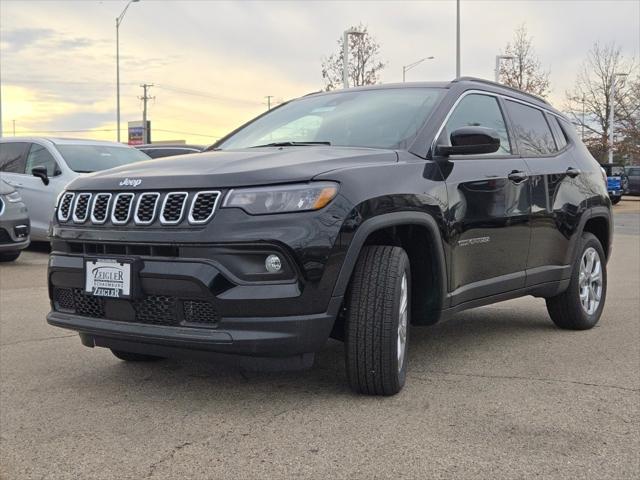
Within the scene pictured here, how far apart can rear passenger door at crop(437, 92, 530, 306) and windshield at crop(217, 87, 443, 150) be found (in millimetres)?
214

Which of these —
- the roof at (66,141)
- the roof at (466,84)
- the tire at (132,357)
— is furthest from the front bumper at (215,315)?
the roof at (66,141)

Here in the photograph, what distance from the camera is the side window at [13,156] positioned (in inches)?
450

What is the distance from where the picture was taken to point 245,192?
3441 millimetres

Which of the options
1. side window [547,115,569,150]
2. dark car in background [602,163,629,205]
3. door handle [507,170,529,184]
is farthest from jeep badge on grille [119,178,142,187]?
dark car in background [602,163,629,205]

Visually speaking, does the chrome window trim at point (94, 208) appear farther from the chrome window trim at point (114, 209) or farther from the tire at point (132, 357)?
the tire at point (132, 357)

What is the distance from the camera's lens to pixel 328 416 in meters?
3.59

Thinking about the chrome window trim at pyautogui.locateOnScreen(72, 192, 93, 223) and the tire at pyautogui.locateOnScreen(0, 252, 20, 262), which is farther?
the tire at pyautogui.locateOnScreen(0, 252, 20, 262)

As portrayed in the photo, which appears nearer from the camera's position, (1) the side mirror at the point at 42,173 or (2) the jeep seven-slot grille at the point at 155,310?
(2) the jeep seven-slot grille at the point at 155,310

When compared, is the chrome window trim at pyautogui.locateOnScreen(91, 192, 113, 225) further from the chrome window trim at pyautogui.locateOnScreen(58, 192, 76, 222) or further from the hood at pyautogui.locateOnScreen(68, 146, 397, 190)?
the chrome window trim at pyautogui.locateOnScreen(58, 192, 76, 222)

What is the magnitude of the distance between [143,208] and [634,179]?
37.4m

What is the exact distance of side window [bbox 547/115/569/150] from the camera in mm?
5855

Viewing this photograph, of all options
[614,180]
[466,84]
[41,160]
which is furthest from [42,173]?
[614,180]

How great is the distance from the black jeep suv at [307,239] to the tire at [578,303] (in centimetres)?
92

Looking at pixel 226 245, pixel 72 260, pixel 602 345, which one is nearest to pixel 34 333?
pixel 72 260
